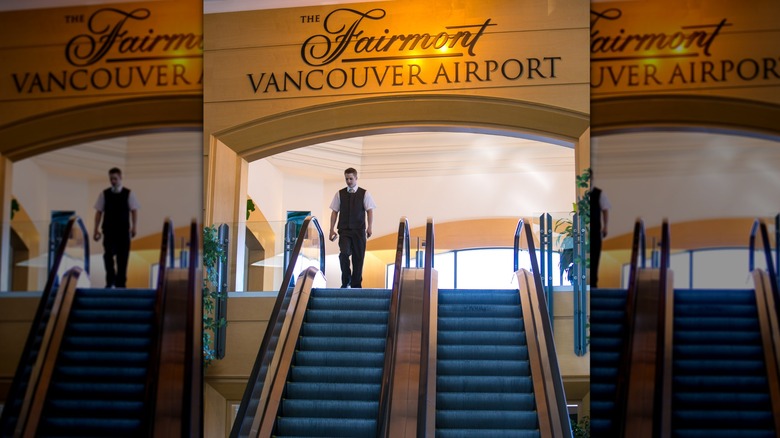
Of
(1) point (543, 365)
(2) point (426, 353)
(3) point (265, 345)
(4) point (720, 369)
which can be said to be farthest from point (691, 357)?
(3) point (265, 345)

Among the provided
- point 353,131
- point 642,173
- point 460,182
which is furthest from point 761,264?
point 460,182

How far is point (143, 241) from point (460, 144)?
626 centimetres

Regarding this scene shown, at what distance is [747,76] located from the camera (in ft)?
17.7

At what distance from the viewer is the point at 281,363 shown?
6.64 meters

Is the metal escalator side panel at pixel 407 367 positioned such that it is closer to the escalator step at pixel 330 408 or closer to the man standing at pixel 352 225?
the escalator step at pixel 330 408

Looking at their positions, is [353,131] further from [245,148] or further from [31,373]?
[31,373]

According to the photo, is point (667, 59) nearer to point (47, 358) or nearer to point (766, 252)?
point (766, 252)

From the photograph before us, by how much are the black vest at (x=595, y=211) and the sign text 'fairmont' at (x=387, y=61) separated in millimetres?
1021

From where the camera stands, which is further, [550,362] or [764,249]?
[550,362]

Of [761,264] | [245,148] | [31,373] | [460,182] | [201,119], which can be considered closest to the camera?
[761,264]

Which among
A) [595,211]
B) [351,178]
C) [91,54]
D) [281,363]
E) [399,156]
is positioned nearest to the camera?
[595,211]

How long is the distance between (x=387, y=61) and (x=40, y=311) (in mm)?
2851

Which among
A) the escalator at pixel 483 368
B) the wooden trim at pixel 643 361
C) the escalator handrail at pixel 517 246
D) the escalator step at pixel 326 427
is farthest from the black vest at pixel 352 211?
the wooden trim at pixel 643 361

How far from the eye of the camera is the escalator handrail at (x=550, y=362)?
5836 mm
